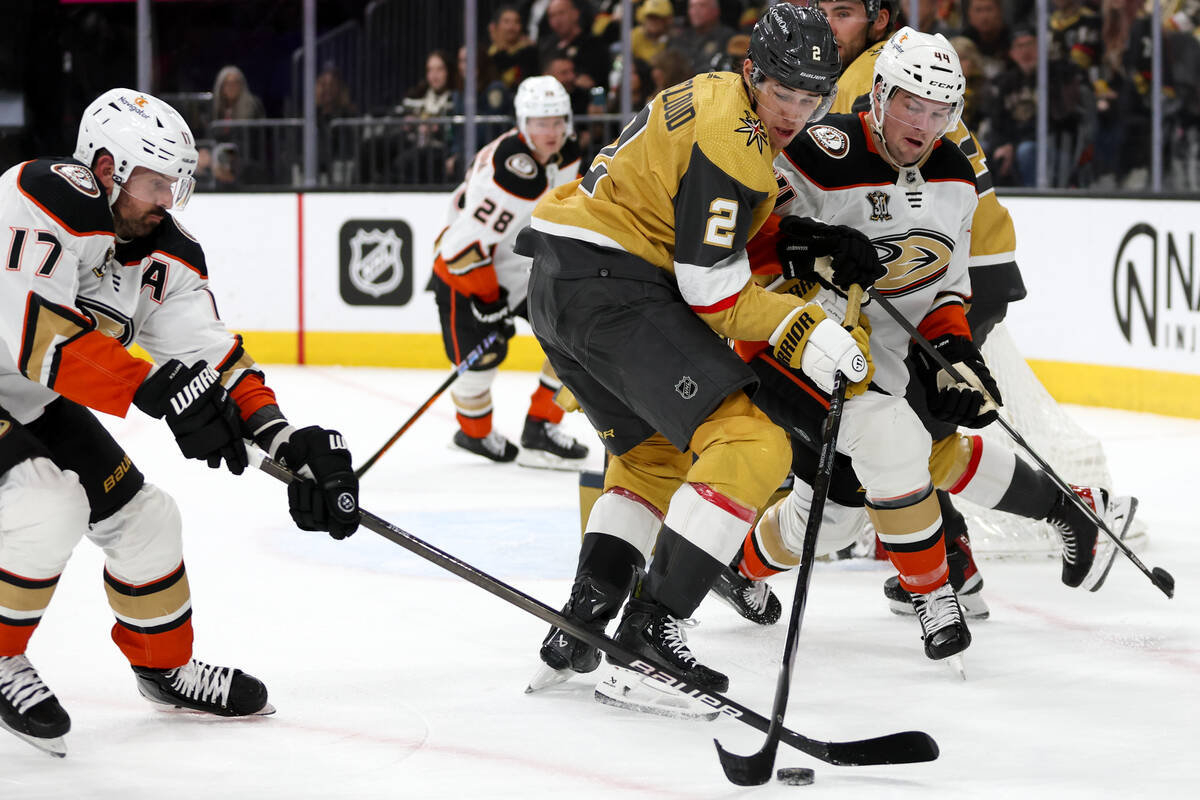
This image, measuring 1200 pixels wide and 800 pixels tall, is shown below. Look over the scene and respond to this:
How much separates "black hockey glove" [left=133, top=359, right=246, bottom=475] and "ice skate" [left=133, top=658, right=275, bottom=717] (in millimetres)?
423

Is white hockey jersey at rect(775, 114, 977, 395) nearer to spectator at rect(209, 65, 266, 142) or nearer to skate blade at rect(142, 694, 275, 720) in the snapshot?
skate blade at rect(142, 694, 275, 720)

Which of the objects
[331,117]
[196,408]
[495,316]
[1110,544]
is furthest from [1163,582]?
[331,117]

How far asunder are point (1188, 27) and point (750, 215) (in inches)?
181

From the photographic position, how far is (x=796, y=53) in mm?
2609

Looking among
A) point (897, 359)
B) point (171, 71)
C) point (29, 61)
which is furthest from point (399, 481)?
point (29, 61)

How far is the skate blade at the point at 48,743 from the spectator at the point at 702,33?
5.61 m

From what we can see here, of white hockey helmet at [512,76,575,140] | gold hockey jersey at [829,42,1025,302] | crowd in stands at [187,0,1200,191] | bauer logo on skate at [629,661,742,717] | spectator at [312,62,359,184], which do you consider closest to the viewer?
bauer logo on skate at [629,661,742,717]

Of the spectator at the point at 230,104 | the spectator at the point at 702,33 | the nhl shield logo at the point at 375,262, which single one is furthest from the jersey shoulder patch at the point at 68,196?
the spectator at the point at 230,104

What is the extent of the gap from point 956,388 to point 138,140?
1553 millimetres

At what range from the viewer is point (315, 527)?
2.51m

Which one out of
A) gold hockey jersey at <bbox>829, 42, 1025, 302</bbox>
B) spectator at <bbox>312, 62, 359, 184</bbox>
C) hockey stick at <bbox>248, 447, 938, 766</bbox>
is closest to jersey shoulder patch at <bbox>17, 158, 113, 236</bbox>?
hockey stick at <bbox>248, 447, 938, 766</bbox>

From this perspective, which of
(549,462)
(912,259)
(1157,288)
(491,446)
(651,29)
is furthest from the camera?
(651,29)

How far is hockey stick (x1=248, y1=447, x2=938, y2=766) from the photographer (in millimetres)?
2406

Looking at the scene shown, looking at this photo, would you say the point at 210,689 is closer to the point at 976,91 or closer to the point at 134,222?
the point at 134,222
